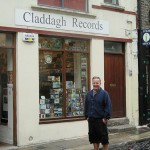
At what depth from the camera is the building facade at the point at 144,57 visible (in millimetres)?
14617

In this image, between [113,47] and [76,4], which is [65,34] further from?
[113,47]

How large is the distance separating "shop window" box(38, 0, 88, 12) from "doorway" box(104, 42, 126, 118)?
5.32 feet

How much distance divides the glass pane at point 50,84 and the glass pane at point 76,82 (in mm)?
329

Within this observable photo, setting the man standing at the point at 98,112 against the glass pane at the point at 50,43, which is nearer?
the man standing at the point at 98,112

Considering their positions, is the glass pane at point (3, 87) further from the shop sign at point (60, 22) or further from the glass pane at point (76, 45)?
the glass pane at point (76, 45)

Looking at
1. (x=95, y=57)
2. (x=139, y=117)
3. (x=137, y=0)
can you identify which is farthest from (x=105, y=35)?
(x=139, y=117)

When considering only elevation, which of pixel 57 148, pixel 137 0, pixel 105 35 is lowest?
pixel 57 148

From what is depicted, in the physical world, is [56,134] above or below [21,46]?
below

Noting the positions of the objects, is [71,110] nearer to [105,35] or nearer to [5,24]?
[105,35]

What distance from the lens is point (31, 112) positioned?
11.2 m

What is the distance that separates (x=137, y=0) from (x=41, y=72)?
4.93m

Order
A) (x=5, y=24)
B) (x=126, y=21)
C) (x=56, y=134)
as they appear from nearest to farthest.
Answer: (x=5, y=24)
(x=56, y=134)
(x=126, y=21)

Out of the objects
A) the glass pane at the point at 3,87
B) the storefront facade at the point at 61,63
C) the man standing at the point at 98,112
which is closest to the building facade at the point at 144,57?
the storefront facade at the point at 61,63

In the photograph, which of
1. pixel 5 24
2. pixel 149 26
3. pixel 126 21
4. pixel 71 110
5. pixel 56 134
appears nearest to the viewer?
pixel 5 24
